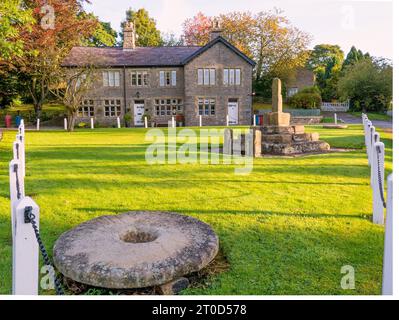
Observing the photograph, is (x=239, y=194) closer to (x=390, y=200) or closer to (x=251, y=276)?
(x=251, y=276)

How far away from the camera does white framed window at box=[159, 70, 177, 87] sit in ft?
105

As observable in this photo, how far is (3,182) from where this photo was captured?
805cm

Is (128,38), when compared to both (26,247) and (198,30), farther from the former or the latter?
(26,247)

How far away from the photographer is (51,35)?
25.5 m

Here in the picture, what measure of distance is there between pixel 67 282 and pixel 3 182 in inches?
198

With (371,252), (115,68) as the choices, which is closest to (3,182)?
(371,252)

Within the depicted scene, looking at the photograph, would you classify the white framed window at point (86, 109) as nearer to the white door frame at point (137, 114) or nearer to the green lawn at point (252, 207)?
the white door frame at point (137, 114)

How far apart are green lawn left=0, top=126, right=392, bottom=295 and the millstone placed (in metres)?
0.33

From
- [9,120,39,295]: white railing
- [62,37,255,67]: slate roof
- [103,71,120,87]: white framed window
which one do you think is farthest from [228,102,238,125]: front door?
[9,120,39,295]: white railing

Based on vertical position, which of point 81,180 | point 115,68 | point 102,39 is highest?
point 102,39

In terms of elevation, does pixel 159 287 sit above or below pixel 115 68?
below

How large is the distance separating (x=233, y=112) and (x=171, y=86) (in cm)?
604

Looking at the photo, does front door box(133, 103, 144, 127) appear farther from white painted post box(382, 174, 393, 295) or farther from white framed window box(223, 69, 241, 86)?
white painted post box(382, 174, 393, 295)

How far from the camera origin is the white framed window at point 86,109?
104 ft
